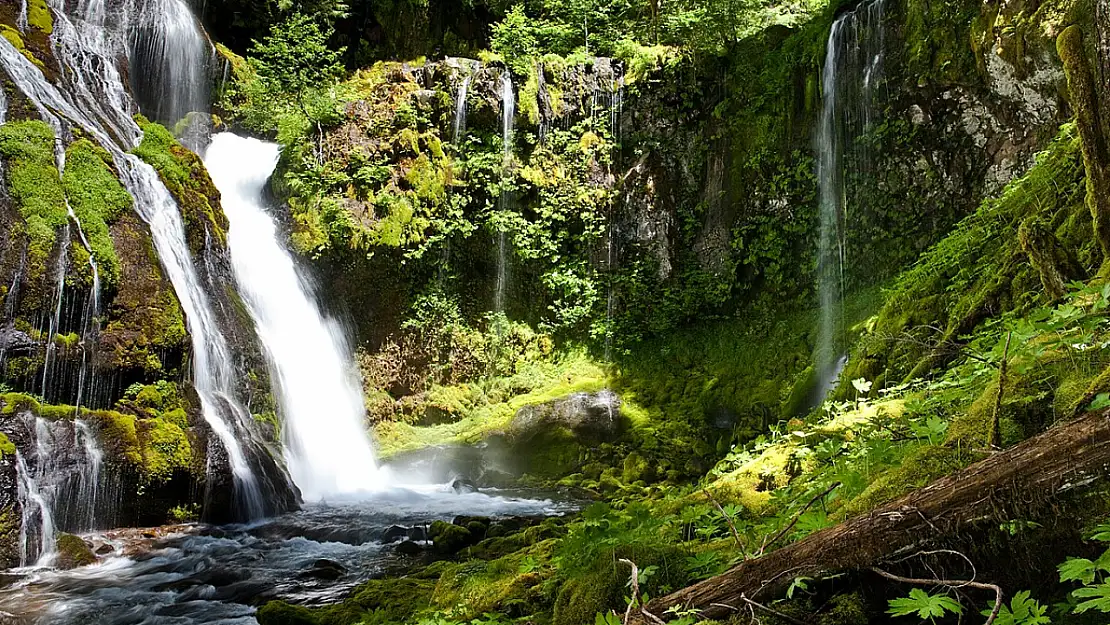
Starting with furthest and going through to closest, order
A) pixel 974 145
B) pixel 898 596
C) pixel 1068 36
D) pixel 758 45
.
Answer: pixel 758 45, pixel 974 145, pixel 1068 36, pixel 898 596

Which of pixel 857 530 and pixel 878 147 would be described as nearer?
pixel 857 530

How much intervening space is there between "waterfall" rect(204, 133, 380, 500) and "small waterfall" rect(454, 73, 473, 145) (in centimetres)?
402

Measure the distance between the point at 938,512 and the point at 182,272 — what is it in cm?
1039

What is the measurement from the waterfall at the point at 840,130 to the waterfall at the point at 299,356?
8.05 meters

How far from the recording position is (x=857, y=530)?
1868 mm

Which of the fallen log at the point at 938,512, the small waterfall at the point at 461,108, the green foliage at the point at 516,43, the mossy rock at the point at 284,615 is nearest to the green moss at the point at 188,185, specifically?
the small waterfall at the point at 461,108

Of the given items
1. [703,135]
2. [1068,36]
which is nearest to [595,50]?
[703,135]

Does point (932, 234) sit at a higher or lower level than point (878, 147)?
lower

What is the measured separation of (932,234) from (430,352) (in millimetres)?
9306

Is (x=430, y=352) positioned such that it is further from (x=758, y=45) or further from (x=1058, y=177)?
(x=1058, y=177)

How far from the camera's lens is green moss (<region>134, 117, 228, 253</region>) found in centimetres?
1065

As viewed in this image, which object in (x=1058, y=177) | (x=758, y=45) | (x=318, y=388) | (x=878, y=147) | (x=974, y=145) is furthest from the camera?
(x=758, y=45)

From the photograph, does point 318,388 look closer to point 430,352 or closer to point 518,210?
point 430,352

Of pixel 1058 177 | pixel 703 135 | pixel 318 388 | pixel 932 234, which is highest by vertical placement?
pixel 703 135
